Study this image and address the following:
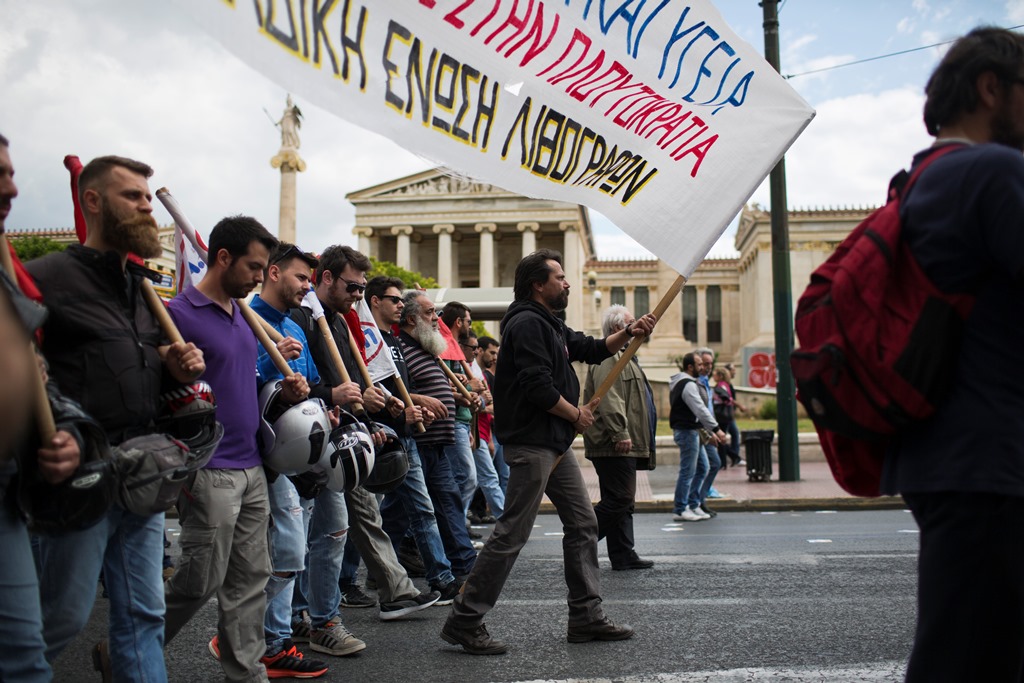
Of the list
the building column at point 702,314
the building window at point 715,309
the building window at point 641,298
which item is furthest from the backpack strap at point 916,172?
the building column at point 702,314

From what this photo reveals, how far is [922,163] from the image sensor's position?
2299mm

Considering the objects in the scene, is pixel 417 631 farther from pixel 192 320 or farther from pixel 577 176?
pixel 577 176

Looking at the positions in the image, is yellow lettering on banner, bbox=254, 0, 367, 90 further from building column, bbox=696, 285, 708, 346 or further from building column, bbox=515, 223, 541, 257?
building column, bbox=696, 285, 708, 346

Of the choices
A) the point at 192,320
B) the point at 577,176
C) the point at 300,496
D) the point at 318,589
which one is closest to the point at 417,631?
the point at 318,589

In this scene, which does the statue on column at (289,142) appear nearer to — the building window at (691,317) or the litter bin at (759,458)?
the litter bin at (759,458)

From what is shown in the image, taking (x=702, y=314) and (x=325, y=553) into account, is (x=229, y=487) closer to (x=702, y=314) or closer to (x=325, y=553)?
(x=325, y=553)

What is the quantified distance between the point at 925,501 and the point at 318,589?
3.38m

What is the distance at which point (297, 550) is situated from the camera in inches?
169

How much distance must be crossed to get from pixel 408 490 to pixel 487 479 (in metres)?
2.72

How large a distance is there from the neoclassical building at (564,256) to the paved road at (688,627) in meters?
49.3

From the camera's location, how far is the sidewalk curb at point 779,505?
37.3ft


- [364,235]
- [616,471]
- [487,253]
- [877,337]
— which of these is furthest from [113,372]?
[364,235]

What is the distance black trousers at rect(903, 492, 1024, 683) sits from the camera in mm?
2059

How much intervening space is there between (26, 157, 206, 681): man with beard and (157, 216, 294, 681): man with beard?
38 centimetres
